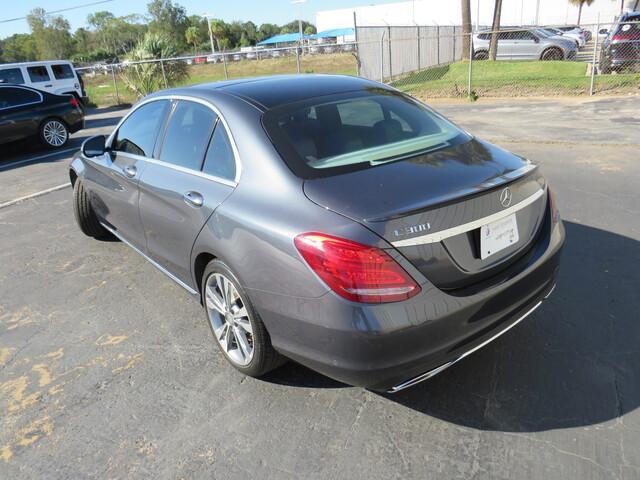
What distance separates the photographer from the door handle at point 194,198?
2891 millimetres

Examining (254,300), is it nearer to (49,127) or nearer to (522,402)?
(522,402)

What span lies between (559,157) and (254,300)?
629 centimetres

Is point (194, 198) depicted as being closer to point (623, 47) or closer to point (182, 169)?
→ point (182, 169)

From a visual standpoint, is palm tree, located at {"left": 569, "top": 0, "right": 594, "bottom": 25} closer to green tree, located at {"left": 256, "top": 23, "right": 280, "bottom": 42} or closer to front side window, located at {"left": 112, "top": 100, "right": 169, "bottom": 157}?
front side window, located at {"left": 112, "top": 100, "right": 169, "bottom": 157}

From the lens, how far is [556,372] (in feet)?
8.99

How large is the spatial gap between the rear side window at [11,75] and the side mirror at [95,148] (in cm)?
1524

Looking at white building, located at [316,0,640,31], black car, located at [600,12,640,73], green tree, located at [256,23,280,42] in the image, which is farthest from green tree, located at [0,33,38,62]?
black car, located at [600,12,640,73]

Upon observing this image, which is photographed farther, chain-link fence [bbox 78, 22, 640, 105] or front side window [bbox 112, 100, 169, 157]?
chain-link fence [bbox 78, 22, 640, 105]

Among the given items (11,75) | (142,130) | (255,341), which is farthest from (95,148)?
(11,75)

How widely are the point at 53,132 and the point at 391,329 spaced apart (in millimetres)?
11746

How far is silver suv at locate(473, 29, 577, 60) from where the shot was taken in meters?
20.1

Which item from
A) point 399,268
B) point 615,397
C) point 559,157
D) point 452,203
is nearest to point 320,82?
point 452,203

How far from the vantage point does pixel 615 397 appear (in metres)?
2.53

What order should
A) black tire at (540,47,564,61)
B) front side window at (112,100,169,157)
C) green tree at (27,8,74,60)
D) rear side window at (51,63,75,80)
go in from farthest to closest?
green tree at (27,8,74,60), black tire at (540,47,564,61), rear side window at (51,63,75,80), front side window at (112,100,169,157)
